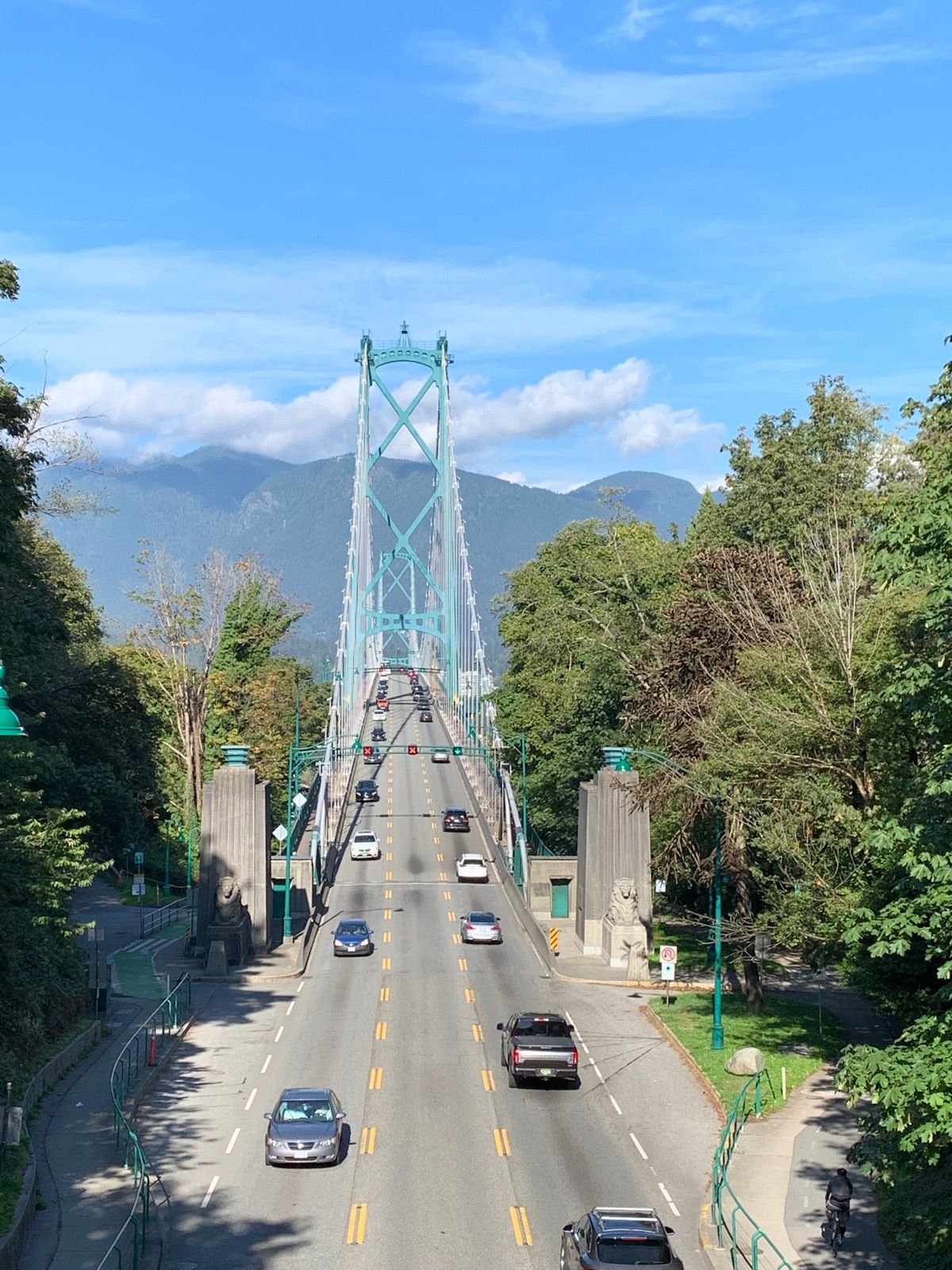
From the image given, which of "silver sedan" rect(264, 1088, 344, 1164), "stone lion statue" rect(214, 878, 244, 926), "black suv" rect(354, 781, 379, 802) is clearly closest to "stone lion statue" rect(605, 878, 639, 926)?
"stone lion statue" rect(214, 878, 244, 926)

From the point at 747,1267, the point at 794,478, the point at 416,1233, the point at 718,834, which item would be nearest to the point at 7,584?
the point at 718,834

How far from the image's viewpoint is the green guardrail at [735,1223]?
2144 cm

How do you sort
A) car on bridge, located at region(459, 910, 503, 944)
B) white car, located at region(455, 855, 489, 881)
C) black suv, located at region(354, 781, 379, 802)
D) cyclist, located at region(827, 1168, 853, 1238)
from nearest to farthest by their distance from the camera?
cyclist, located at region(827, 1168, 853, 1238), car on bridge, located at region(459, 910, 503, 944), white car, located at region(455, 855, 489, 881), black suv, located at region(354, 781, 379, 802)

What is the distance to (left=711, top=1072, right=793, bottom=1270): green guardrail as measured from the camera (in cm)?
2144

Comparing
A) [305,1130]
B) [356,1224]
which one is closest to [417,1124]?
[305,1130]

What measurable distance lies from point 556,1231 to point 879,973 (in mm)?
7680

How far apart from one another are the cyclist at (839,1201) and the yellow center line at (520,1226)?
458 cm

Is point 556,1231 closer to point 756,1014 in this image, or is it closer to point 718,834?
point 718,834

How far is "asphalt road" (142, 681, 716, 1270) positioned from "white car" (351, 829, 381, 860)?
22896mm

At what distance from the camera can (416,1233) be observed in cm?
2358

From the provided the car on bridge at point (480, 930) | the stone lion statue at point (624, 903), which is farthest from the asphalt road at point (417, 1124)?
the stone lion statue at point (624, 903)

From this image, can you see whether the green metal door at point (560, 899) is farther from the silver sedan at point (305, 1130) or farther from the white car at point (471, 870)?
the silver sedan at point (305, 1130)

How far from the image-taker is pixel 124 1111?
100 ft

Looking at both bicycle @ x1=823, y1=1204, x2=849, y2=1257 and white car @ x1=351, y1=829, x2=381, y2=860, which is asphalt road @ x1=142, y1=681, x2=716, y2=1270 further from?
white car @ x1=351, y1=829, x2=381, y2=860
